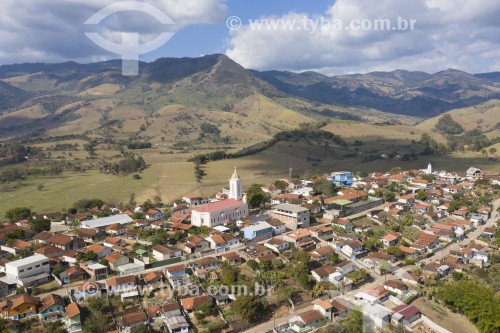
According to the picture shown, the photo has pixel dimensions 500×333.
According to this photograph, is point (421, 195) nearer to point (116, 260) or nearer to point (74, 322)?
point (116, 260)

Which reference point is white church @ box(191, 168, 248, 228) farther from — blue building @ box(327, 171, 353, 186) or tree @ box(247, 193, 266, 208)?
blue building @ box(327, 171, 353, 186)

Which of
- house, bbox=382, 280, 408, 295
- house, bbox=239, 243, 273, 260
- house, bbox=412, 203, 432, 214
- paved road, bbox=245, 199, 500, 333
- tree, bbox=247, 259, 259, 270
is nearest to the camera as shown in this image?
paved road, bbox=245, 199, 500, 333

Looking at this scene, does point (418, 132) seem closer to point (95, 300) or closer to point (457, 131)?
point (457, 131)

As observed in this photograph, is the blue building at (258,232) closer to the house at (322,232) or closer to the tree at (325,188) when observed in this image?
the house at (322,232)

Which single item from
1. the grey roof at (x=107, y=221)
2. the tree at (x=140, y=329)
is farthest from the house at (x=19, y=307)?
the grey roof at (x=107, y=221)

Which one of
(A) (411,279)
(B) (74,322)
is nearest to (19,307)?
(B) (74,322)

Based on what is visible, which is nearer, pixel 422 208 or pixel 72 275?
pixel 72 275

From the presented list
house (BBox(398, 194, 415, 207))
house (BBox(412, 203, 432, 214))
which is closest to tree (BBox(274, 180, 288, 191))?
house (BBox(398, 194, 415, 207))
